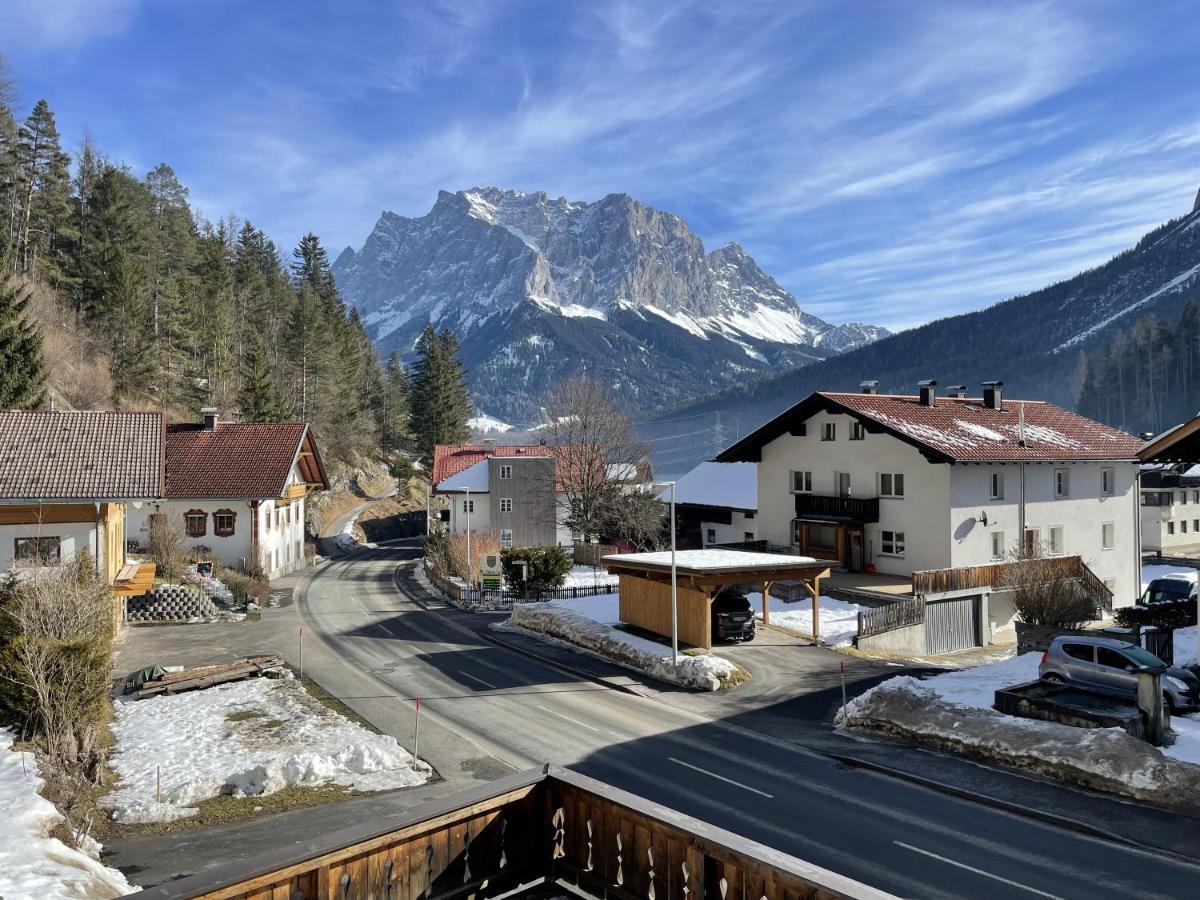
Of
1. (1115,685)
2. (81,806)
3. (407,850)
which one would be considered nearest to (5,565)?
(81,806)

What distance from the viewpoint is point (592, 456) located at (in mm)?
58750

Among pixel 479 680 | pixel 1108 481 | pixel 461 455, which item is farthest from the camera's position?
pixel 461 455

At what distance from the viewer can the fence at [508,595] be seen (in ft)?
134

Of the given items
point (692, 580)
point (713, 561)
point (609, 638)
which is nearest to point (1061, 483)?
point (713, 561)

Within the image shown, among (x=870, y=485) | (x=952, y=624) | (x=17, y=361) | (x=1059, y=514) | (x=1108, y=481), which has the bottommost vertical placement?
(x=952, y=624)

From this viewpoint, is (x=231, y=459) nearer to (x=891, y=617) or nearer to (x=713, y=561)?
(x=713, y=561)

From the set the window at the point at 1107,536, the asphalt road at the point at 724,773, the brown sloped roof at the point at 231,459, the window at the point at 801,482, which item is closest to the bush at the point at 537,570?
the asphalt road at the point at 724,773

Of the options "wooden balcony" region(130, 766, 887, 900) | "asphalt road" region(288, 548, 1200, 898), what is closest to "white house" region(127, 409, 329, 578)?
"asphalt road" region(288, 548, 1200, 898)

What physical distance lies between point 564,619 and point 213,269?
6602 cm

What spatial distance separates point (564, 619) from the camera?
3281 centimetres

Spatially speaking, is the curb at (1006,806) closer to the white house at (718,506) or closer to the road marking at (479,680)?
the road marking at (479,680)

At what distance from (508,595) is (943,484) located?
71.4 ft

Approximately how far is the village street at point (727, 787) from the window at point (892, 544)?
20.5 m

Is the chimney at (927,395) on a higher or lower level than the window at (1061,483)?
higher
